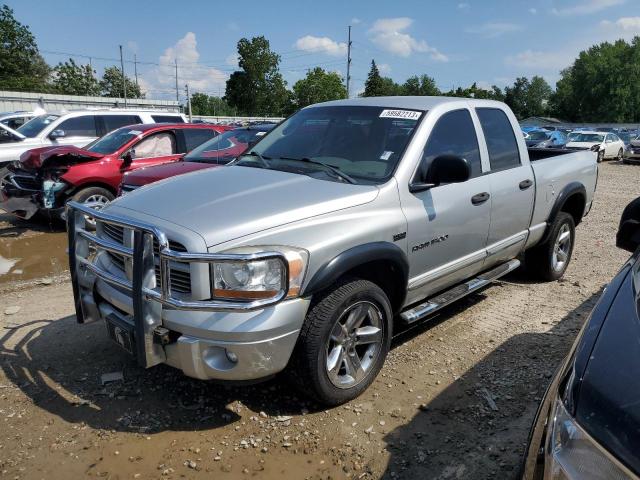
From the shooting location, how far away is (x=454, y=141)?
4102 mm

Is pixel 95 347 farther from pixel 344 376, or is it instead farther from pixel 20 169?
pixel 20 169

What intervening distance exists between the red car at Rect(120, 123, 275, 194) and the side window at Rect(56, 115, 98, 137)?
4468 millimetres

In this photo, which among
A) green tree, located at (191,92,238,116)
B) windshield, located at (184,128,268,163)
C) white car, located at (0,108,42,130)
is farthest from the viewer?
green tree, located at (191,92,238,116)

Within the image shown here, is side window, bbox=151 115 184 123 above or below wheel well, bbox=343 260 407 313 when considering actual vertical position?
above

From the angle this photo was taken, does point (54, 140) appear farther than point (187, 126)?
Yes

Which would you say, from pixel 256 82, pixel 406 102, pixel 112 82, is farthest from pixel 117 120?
pixel 112 82

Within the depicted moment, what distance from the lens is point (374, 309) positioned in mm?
3344

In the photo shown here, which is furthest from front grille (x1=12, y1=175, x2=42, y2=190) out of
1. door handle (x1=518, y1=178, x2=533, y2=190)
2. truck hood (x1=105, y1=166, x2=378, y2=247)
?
door handle (x1=518, y1=178, x2=533, y2=190)

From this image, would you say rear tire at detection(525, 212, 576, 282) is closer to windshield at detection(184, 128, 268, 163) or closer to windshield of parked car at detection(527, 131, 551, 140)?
windshield at detection(184, 128, 268, 163)

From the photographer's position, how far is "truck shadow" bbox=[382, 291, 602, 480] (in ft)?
9.15

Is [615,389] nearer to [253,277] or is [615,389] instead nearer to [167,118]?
[253,277]

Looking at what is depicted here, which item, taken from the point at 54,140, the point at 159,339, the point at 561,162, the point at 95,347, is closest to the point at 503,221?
the point at 561,162

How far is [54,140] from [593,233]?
1097cm

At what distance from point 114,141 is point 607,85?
3803 inches
